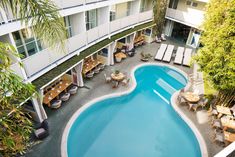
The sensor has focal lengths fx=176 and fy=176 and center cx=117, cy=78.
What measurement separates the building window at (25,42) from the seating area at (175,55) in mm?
14308

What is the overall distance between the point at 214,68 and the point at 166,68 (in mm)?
8503

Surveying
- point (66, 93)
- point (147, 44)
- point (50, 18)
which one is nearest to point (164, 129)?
point (66, 93)

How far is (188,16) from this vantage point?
77.0 feet

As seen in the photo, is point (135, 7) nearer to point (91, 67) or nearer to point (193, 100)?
point (91, 67)

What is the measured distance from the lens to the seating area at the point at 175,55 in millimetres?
21328

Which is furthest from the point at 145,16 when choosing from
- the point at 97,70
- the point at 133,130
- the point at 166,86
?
the point at 133,130

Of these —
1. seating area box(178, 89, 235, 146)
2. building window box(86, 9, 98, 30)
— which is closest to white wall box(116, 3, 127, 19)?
building window box(86, 9, 98, 30)

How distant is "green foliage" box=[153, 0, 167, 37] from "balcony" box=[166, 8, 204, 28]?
1108 millimetres

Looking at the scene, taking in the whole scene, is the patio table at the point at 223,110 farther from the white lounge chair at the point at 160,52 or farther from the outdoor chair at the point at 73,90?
the outdoor chair at the point at 73,90

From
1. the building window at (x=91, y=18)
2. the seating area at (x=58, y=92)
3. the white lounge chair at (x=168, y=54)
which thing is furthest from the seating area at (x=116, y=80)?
the white lounge chair at (x=168, y=54)

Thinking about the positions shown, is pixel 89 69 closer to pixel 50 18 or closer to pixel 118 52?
pixel 118 52

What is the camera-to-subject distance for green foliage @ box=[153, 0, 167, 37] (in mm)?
23016

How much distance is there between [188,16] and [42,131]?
72.7 ft

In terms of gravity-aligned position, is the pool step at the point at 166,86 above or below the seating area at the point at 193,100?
below
